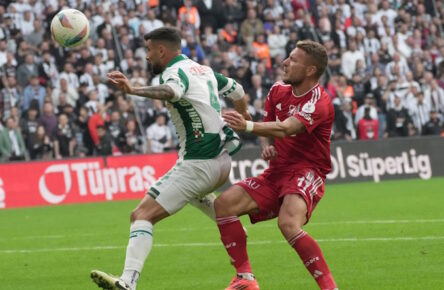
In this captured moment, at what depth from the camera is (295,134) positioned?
28.4 feet

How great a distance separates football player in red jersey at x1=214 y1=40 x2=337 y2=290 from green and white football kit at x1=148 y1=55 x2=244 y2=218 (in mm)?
261

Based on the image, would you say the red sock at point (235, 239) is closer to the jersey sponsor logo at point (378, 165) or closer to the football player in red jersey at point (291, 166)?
the football player in red jersey at point (291, 166)

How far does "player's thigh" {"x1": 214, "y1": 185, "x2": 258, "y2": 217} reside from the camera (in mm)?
9023

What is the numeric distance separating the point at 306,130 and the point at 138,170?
1450 cm

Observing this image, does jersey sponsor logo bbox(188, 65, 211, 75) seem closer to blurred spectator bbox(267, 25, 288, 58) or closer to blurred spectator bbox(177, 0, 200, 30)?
blurred spectator bbox(177, 0, 200, 30)

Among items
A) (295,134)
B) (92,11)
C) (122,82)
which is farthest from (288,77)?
(92,11)

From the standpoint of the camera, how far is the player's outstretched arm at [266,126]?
7961 mm

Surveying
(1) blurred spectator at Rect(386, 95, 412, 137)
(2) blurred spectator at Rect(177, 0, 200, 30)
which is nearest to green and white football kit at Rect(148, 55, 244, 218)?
(2) blurred spectator at Rect(177, 0, 200, 30)

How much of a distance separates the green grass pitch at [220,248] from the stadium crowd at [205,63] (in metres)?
3.79

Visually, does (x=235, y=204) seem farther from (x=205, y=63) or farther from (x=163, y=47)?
(x=205, y=63)

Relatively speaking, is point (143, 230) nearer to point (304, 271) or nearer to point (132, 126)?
point (304, 271)

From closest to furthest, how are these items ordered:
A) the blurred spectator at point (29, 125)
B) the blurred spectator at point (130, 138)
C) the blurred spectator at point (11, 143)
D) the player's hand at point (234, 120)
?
the player's hand at point (234, 120) < the blurred spectator at point (11, 143) < the blurred spectator at point (29, 125) < the blurred spectator at point (130, 138)

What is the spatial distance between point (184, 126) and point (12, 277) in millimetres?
3140

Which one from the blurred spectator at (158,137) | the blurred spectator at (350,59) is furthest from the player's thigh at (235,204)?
the blurred spectator at (350,59)
